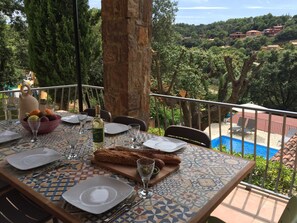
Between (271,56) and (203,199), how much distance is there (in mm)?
10881

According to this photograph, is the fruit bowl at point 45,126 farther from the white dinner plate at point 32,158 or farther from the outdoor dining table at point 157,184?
the white dinner plate at point 32,158

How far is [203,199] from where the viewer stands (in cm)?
101

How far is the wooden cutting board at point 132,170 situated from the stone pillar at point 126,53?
1560mm

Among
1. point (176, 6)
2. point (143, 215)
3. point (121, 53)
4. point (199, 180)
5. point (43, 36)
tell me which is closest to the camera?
point (143, 215)

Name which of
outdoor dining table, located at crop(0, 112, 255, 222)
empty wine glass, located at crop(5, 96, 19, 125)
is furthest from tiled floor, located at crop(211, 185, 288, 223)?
empty wine glass, located at crop(5, 96, 19, 125)

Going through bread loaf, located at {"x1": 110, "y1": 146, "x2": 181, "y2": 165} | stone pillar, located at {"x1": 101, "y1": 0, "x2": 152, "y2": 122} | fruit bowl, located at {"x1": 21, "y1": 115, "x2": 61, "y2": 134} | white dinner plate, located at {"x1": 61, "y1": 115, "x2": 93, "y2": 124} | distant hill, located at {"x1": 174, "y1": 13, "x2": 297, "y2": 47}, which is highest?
distant hill, located at {"x1": 174, "y1": 13, "x2": 297, "y2": 47}

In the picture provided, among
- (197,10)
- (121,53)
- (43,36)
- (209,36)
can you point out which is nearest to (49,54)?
(43,36)

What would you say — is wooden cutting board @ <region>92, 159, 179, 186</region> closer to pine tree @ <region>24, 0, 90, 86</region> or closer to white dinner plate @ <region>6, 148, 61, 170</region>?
white dinner plate @ <region>6, 148, 61, 170</region>

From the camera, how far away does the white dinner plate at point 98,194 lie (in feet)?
3.06

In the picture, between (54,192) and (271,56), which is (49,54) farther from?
(271,56)

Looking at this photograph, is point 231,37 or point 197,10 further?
point 197,10

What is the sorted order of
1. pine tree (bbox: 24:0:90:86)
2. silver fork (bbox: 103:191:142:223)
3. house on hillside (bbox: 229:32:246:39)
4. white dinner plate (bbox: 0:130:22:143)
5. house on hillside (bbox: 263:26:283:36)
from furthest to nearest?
house on hillside (bbox: 229:32:246:39)
house on hillside (bbox: 263:26:283:36)
pine tree (bbox: 24:0:90:86)
white dinner plate (bbox: 0:130:22:143)
silver fork (bbox: 103:191:142:223)

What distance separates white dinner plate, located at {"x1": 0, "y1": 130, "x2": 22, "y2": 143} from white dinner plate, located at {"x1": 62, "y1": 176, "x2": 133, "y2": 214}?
88cm

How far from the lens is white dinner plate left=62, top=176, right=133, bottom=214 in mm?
934
